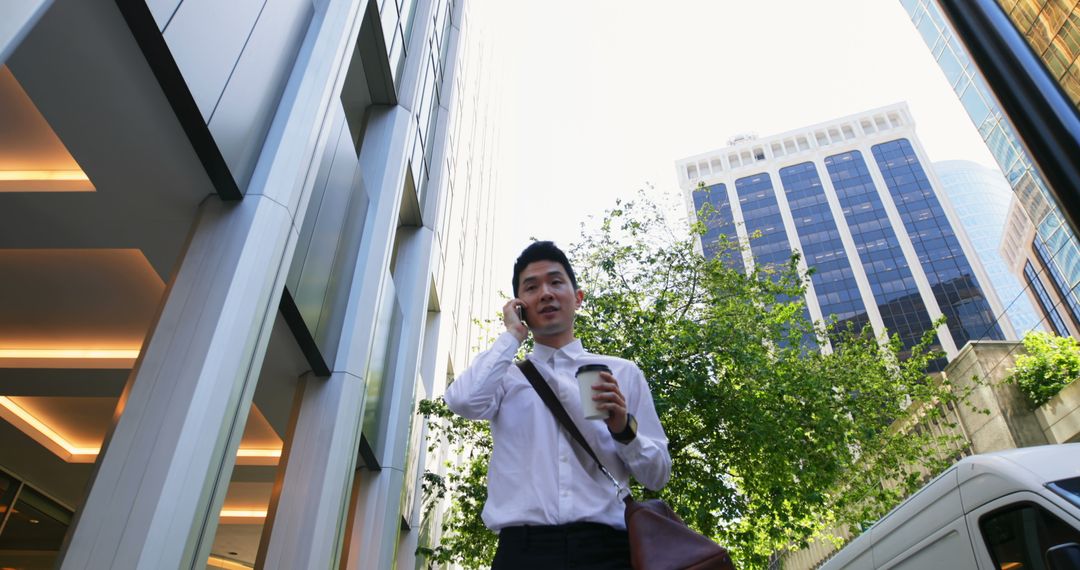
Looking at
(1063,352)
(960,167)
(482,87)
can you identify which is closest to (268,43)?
(1063,352)

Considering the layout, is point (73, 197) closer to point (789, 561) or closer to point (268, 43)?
point (268, 43)

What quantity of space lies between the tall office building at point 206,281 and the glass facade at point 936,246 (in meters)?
72.4

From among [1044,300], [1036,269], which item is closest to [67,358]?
[1036,269]

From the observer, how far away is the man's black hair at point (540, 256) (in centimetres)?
234

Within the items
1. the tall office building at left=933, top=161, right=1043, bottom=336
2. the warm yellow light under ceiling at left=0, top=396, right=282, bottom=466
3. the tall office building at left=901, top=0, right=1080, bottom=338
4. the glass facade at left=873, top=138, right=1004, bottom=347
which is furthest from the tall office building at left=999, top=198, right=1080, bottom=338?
the tall office building at left=933, top=161, right=1043, bottom=336

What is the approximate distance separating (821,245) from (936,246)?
→ 13.4 meters

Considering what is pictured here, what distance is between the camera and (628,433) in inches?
69.2


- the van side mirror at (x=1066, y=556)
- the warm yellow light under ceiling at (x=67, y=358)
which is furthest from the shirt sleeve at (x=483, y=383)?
the warm yellow light under ceiling at (x=67, y=358)

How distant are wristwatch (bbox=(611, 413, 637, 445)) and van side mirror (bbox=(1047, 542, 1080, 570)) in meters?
3.13

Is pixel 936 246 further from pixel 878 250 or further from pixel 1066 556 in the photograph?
pixel 1066 556

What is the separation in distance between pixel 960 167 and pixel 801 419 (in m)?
123

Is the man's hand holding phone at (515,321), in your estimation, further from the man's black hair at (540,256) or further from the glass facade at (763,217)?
the glass facade at (763,217)

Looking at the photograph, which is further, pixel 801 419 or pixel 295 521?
pixel 801 419

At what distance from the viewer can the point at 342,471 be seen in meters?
6.72
